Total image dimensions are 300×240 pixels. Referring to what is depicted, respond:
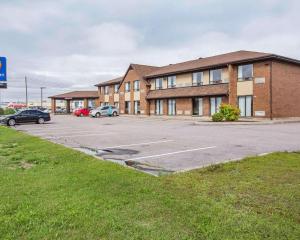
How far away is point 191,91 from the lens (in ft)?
123

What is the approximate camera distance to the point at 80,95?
214 ft

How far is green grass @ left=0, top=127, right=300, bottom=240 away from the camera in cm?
396

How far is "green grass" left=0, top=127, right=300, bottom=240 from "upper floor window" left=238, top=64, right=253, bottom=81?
80.6 feet

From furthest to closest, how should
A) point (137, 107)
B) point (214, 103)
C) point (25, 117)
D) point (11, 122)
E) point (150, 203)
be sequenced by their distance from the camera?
point (137, 107) → point (214, 103) → point (25, 117) → point (11, 122) → point (150, 203)

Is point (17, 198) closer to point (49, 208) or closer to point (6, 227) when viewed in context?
point (49, 208)

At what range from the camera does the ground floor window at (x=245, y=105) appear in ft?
101

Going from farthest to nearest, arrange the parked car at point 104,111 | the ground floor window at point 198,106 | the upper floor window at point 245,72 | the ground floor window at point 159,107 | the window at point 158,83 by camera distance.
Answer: the parked car at point 104,111 → the window at point 158,83 → the ground floor window at point 159,107 → the ground floor window at point 198,106 → the upper floor window at point 245,72

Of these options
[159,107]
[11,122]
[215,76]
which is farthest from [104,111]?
[11,122]

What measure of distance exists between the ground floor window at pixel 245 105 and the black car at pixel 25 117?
65.2ft

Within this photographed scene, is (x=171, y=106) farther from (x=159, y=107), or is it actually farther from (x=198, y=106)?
(x=198, y=106)

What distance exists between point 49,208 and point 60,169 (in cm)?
295

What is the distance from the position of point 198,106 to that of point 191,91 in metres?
2.06

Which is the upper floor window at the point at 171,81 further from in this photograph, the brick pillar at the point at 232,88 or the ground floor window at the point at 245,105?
the ground floor window at the point at 245,105

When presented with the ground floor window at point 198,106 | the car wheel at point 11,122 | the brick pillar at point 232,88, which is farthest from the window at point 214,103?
the car wheel at point 11,122
